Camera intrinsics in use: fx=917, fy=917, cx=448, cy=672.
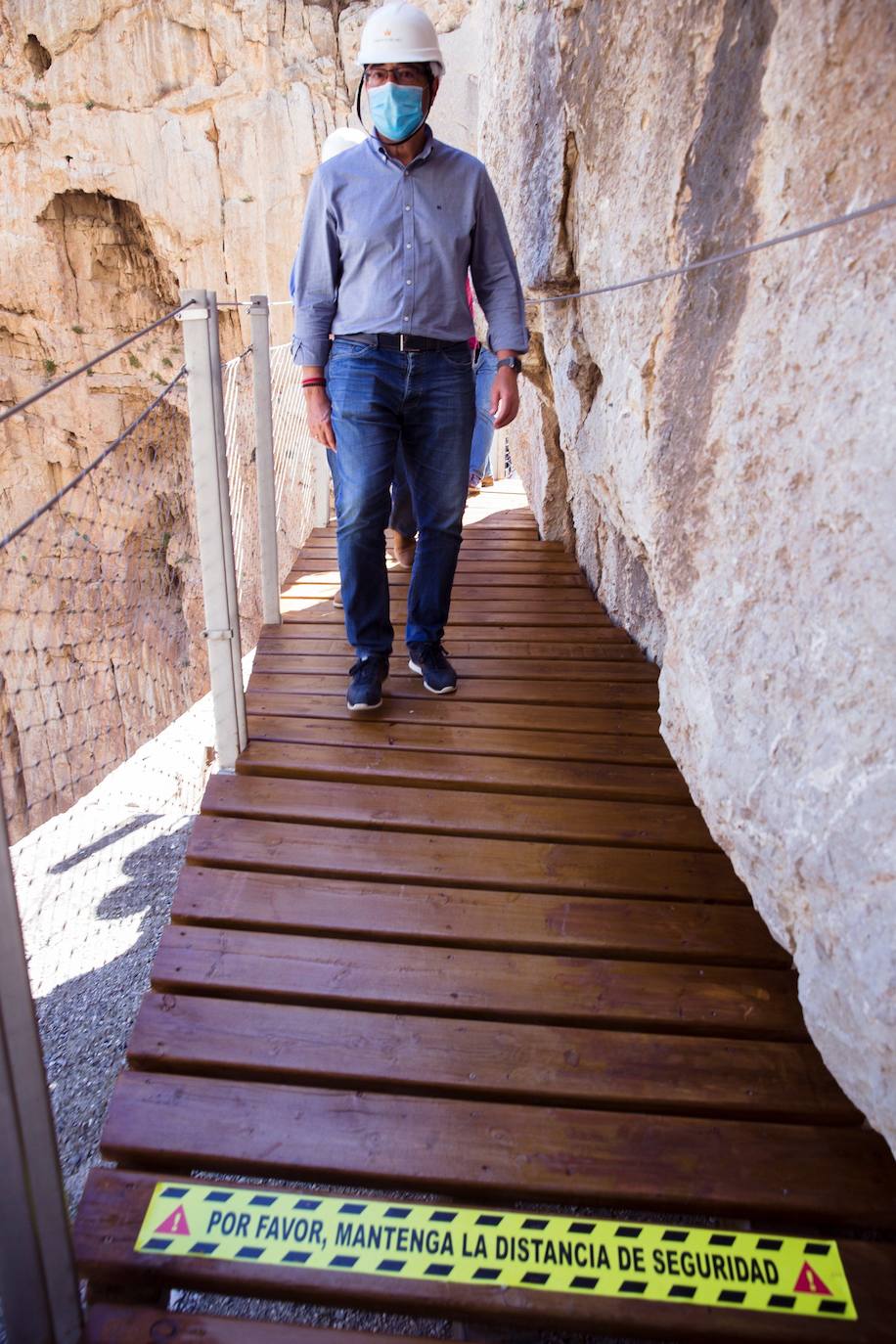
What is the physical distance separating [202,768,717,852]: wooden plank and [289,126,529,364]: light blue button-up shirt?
3.75 feet

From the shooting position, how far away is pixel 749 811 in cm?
162

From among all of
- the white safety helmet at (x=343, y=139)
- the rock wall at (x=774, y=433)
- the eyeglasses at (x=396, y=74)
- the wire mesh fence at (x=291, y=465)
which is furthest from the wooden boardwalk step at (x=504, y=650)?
the white safety helmet at (x=343, y=139)

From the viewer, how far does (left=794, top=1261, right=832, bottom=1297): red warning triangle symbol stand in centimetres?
130

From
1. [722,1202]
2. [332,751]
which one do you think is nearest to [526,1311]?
[722,1202]

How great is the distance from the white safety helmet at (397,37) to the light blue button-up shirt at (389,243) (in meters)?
0.20

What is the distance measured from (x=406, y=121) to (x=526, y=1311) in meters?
2.44

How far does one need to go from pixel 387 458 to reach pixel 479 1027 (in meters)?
1.46

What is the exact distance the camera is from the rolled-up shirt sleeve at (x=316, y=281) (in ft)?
7.66

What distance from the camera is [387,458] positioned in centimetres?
245

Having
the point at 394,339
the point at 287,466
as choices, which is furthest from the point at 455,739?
the point at 287,466

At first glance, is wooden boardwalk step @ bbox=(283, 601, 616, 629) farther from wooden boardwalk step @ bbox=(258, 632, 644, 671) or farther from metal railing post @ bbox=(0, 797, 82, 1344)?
metal railing post @ bbox=(0, 797, 82, 1344)

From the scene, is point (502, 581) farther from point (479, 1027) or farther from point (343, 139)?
point (479, 1027)

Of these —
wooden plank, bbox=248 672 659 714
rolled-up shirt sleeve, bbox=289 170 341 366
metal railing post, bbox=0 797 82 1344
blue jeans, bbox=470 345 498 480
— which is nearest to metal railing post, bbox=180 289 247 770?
rolled-up shirt sleeve, bbox=289 170 341 366

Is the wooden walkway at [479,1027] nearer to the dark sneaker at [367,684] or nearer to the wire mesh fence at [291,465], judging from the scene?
the dark sneaker at [367,684]
